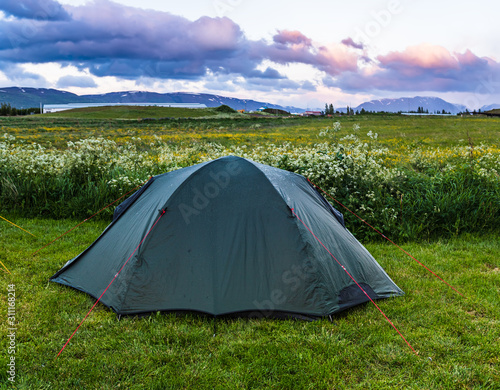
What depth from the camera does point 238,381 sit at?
3656mm

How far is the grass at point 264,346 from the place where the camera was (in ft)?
12.1

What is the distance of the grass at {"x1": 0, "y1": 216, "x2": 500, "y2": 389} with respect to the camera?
3684mm

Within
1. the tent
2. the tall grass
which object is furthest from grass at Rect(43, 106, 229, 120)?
the tent

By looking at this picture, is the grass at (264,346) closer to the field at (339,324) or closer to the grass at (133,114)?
the field at (339,324)

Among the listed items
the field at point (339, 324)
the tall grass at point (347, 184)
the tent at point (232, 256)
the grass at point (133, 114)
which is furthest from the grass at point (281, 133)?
the grass at point (133, 114)

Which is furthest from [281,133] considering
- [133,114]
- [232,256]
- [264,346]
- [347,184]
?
[133,114]

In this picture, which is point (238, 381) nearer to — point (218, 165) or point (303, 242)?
point (303, 242)

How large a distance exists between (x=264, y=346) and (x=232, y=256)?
1127 mm

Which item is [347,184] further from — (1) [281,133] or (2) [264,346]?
(1) [281,133]

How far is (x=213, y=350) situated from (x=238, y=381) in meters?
0.56

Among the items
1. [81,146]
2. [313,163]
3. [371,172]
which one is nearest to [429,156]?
[371,172]

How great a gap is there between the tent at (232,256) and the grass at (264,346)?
8.2 inches

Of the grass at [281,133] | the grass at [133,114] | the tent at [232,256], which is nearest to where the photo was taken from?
the tent at [232,256]

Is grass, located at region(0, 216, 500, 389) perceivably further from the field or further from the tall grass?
the tall grass
